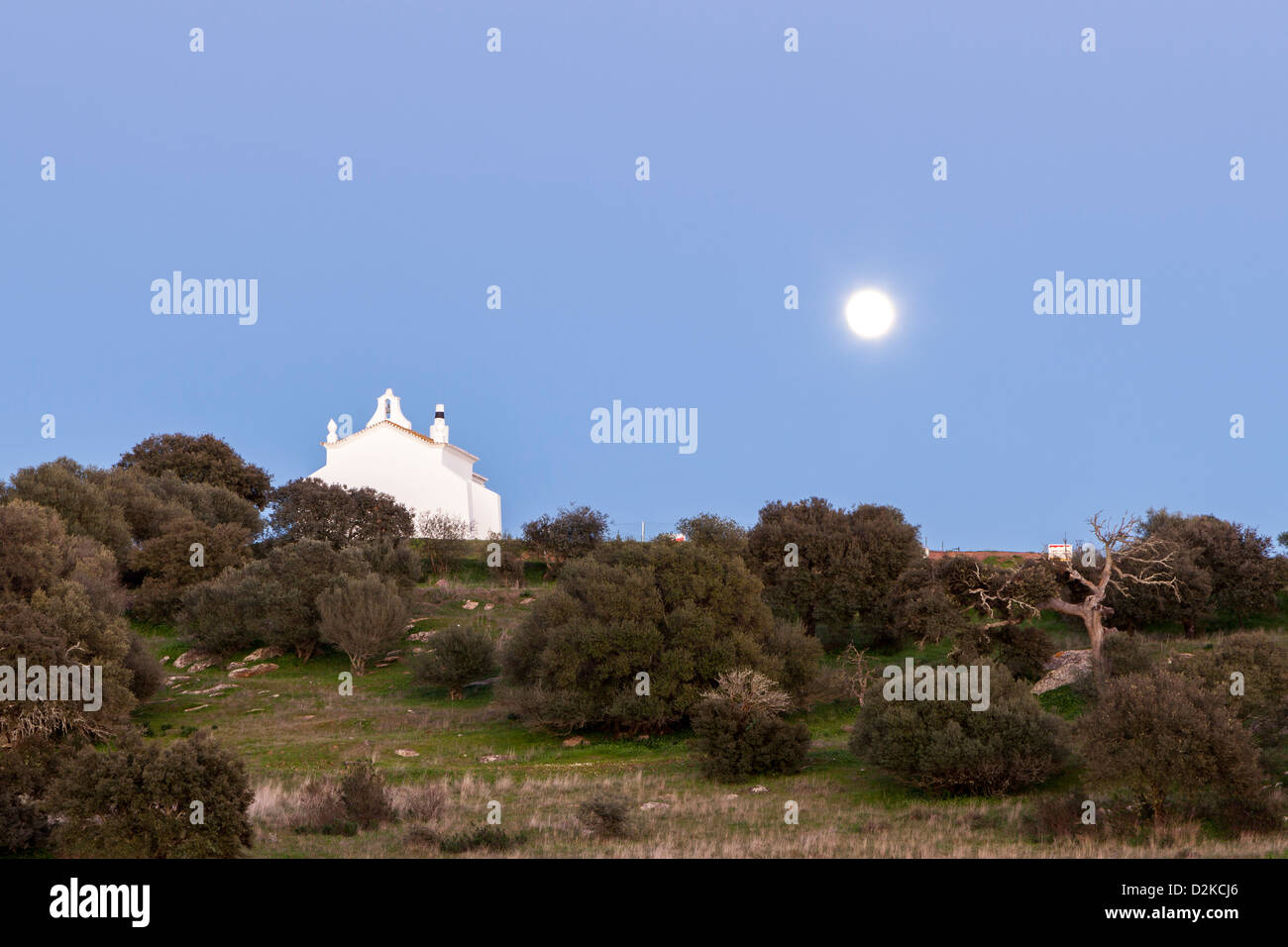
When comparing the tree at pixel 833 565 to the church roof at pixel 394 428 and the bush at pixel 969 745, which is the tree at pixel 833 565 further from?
the church roof at pixel 394 428

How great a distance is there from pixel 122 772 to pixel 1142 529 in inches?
1935

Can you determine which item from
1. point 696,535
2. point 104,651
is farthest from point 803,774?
point 696,535

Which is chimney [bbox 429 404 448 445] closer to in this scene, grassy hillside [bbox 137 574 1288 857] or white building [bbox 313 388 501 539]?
white building [bbox 313 388 501 539]

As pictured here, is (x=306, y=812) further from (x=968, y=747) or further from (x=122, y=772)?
(x=968, y=747)

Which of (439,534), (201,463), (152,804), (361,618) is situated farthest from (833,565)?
(201,463)

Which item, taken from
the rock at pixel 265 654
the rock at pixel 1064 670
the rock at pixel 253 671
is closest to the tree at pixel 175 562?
the rock at pixel 265 654

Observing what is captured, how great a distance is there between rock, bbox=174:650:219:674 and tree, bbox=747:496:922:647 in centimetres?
2549

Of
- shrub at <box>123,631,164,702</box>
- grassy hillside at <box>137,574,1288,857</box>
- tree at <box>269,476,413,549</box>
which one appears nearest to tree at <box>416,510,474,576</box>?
tree at <box>269,476,413,549</box>

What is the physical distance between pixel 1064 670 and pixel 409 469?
5778 centimetres

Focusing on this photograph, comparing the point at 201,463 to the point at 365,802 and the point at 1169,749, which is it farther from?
the point at 1169,749

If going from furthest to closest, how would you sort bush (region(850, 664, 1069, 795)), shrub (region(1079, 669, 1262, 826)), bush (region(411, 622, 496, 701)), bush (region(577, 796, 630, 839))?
bush (region(411, 622, 496, 701)) → bush (region(850, 664, 1069, 795)) → bush (region(577, 796, 630, 839)) → shrub (region(1079, 669, 1262, 826))

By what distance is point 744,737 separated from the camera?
2614cm

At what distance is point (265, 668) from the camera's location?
4266 centimetres

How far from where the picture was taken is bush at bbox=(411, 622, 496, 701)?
38.1 m
